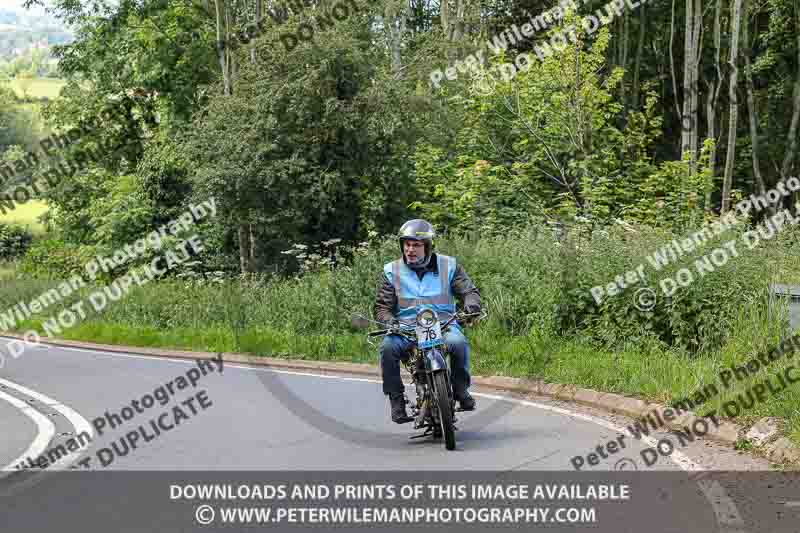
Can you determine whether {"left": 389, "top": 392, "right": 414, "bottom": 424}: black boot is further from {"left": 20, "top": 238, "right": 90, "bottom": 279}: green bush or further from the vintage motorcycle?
{"left": 20, "top": 238, "right": 90, "bottom": 279}: green bush

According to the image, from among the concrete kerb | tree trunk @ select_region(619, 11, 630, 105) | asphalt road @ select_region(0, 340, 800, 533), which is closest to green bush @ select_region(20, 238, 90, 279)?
the concrete kerb

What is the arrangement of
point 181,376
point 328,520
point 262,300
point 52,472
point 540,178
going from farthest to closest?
point 540,178 < point 262,300 < point 181,376 < point 52,472 < point 328,520

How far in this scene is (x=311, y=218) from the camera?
28000mm

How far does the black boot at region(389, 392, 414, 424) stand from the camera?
966 centimetres

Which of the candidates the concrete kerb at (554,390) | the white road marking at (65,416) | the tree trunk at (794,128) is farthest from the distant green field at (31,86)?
the white road marking at (65,416)

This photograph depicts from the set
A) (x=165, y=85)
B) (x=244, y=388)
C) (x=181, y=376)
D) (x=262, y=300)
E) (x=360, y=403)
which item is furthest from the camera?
(x=165, y=85)

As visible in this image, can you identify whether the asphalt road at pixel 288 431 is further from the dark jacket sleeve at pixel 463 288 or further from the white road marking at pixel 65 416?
the dark jacket sleeve at pixel 463 288

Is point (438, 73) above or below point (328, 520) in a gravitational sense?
above

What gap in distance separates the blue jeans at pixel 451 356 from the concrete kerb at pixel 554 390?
2.02m

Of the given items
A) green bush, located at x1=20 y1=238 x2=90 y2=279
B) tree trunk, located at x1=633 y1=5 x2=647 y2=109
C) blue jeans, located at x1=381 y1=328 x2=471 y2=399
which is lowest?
green bush, located at x1=20 y1=238 x2=90 y2=279

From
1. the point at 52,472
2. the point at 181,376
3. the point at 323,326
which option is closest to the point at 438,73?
the point at 323,326

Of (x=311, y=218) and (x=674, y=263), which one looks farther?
(x=311, y=218)

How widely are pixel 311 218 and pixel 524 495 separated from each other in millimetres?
21075

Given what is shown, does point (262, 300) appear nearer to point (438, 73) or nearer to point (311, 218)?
point (311, 218)
